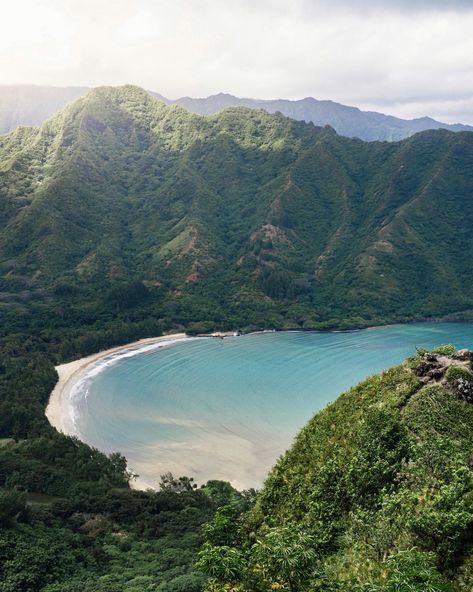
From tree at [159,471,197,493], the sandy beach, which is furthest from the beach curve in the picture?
tree at [159,471,197,493]

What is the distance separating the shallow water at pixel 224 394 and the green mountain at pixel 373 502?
111 ft

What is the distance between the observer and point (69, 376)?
90.0 metres

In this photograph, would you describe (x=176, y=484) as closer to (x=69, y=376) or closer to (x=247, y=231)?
(x=69, y=376)

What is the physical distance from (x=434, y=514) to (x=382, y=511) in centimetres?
284

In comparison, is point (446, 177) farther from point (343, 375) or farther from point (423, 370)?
point (423, 370)

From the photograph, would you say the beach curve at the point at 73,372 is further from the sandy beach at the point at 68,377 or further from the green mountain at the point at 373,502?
the green mountain at the point at 373,502

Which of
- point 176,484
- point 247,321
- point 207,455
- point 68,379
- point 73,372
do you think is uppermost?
point 247,321

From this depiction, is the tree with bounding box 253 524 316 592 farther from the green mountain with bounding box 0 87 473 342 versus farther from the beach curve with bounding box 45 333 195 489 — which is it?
the green mountain with bounding box 0 87 473 342

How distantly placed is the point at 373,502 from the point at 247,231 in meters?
151

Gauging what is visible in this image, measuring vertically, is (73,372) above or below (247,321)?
below

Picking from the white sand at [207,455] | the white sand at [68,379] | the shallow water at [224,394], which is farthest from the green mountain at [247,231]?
the white sand at [207,455]

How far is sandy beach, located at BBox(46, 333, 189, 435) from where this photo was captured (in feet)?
237

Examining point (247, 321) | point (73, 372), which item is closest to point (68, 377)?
point (73, 372)

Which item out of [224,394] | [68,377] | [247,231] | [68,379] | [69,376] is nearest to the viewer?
[224,394]
